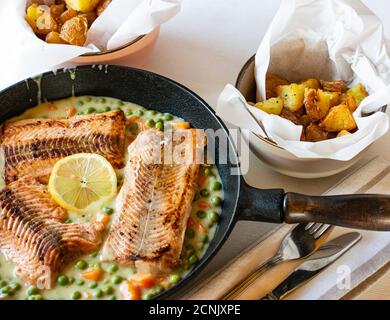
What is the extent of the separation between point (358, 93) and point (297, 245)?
0.61 m

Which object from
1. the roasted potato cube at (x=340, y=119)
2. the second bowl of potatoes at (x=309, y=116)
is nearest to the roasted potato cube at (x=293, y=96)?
the second bowl of potatoes at (x=309, y=116)

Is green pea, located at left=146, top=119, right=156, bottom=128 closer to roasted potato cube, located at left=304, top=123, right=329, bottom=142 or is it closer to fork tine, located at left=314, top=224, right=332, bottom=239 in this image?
roasted potato cube, located at left=304, top=123, right=329, bottom=142

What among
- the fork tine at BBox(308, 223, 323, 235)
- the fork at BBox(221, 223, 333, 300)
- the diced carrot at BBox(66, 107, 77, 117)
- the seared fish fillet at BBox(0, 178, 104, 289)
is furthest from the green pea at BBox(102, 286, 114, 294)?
the diced carrot at BBox(66, 107, 77, 117)

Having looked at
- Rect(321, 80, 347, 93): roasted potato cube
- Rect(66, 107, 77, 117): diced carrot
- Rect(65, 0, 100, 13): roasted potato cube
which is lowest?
Rect(66, 107, 77, 117): diced carrot

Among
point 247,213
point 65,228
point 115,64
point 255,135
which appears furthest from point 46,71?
point 247,213

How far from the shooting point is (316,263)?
1815 mm

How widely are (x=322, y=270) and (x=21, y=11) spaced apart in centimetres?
147

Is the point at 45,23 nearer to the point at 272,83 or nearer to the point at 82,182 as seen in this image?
the point at 82,182

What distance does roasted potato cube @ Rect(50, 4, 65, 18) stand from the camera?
7.65 feet

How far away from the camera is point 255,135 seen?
6.39ft

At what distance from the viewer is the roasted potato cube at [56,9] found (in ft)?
7.65

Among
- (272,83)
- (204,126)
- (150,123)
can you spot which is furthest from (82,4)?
(272,83)

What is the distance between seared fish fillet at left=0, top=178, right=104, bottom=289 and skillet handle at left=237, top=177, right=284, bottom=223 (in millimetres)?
458
